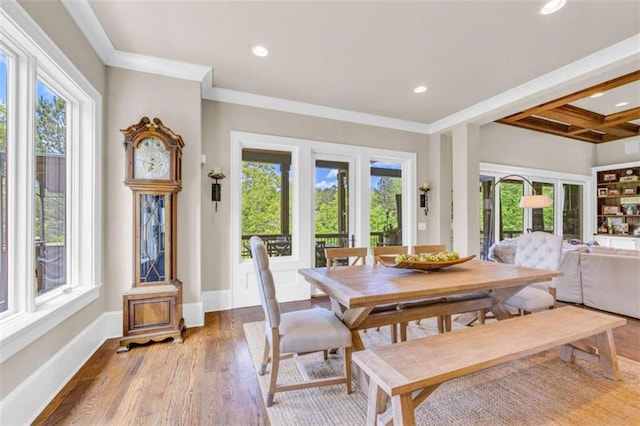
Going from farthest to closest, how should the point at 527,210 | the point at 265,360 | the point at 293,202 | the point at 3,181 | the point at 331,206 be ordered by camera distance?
the point at 527,210
the point at 331,206
the point at 293,202
the point at 265,360
the point at 3,181

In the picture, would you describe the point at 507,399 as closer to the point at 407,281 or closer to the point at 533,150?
the point at 407,281

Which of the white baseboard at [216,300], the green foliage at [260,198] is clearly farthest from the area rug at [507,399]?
the green foliage at [260,198]

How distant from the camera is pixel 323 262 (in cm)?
466

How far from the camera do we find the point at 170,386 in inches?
83.2

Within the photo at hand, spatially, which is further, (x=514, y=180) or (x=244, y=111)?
(x=514, y=180)

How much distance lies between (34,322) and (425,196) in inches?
200

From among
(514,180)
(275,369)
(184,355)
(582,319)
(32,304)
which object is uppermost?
(514,180)

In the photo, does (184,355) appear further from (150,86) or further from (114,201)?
(150,86)

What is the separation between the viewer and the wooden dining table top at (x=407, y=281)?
6.16 ft

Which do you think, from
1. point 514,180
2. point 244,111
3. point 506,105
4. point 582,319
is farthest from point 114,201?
point 514,180

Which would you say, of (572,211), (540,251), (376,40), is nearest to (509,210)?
(572,211)

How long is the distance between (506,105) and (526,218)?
3459mm

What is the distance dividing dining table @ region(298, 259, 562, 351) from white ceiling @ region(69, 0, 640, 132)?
83.7 inches

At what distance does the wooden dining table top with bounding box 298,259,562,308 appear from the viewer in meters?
1.88
